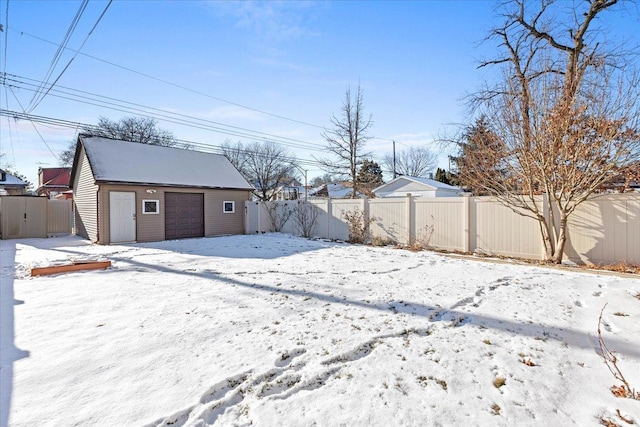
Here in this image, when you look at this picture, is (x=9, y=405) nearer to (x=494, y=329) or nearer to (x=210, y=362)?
(x=210, y=362)

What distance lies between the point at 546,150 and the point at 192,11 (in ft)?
30.0

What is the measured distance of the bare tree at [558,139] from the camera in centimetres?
662

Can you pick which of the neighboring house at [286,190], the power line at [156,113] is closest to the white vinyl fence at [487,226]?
the power line at [156,113]

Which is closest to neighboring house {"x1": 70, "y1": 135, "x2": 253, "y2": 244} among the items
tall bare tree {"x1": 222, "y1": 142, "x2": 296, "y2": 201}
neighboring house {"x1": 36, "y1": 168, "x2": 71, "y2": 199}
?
tall bare tree {"x1": 222, "y1": 142, "x2": 296, "y2": 201}

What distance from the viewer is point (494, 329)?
365cm

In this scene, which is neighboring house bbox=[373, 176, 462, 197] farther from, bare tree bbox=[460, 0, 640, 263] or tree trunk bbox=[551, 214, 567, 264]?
Result: tree trunk bbox=[551, 214, 567, 264]

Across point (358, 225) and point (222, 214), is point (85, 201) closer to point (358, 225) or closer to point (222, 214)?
point (222, 214)

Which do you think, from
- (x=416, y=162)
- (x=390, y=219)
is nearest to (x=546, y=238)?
(x=390, y=219)

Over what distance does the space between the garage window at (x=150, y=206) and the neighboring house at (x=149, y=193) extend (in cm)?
4

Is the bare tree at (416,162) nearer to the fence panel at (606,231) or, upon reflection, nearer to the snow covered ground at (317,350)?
the fence panel at (606,231)

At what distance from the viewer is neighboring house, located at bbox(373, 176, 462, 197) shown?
24.0 m

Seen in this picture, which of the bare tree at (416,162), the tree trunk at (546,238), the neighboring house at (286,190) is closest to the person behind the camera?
the tree trunk at (546,238)

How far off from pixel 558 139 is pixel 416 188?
17.7 metres

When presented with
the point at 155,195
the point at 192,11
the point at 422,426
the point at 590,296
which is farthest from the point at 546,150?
the point at 155,195
